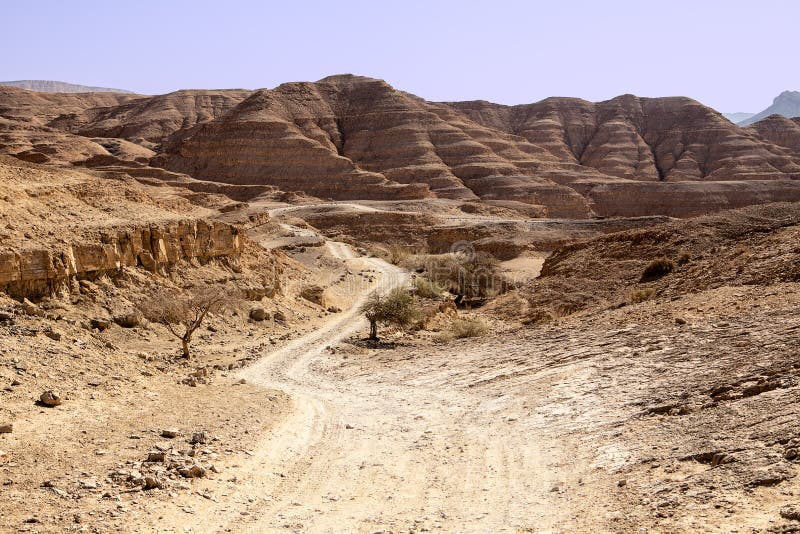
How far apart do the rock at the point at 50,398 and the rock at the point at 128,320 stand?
9.35 meters

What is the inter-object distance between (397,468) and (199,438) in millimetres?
2703

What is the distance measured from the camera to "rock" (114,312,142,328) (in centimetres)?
1934

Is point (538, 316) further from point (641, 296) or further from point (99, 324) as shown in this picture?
point (99, 324)

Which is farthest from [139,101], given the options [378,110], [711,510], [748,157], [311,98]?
[711,510]

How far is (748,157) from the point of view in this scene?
123 m

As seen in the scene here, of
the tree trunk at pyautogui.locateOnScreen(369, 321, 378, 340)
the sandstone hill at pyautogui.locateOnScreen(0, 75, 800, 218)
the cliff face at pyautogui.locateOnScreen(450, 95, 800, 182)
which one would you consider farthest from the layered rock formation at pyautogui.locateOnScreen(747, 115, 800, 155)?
the tree trunk at pyautogui.locateOnScreen(369, 321, 378, 340)

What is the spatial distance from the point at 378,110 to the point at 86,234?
104 meters

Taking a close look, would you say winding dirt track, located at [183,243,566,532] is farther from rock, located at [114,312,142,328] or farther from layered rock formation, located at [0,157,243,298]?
layered rock formation, located at [0,157,243,298]

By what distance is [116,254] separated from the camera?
69.3 ft

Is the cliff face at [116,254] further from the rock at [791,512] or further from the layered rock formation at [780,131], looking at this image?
the layered rock formation at [780,131]

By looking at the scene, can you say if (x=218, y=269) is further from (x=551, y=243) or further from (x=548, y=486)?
(x=551, y=243)

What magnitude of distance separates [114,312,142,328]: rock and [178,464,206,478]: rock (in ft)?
38.2

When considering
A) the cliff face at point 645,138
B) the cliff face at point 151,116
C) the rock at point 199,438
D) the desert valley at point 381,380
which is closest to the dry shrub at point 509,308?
the desert valley at point 381,380

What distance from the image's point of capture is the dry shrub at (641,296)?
19.6 m
